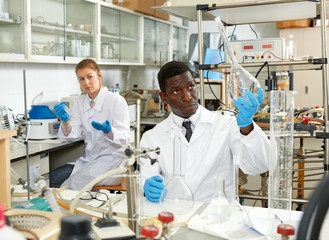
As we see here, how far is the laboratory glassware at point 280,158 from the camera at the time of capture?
3.32 feet

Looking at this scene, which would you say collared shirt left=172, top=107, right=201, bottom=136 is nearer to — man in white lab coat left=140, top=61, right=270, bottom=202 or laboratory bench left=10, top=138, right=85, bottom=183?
man in white lab coat left=140, top=61, right=270, bottom=202

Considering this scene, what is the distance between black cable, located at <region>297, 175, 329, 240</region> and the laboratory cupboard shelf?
2.63 meters

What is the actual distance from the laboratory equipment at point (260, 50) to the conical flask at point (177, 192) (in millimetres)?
1358

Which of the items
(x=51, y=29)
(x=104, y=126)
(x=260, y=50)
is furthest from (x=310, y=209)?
(x=51, y=29)

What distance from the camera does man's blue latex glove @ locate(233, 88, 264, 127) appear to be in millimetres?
1401

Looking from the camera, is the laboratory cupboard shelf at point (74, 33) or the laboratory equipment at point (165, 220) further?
the laboratory cupboard shelf at point (74, 33)

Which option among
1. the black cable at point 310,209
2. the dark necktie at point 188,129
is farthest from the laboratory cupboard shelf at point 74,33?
the black cable at point 310,209

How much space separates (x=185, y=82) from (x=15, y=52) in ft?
5.34

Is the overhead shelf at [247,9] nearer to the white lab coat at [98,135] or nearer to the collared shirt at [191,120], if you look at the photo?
the collared shirt at [191,120]

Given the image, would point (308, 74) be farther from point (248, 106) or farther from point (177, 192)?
point (177, 192)

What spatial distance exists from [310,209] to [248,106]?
0.94m

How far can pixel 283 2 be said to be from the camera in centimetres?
209

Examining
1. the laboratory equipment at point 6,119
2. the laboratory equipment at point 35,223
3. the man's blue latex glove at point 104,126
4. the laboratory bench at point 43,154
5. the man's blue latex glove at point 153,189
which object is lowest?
the laboratory bench at point 43,154

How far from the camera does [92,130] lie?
9.78 feet
